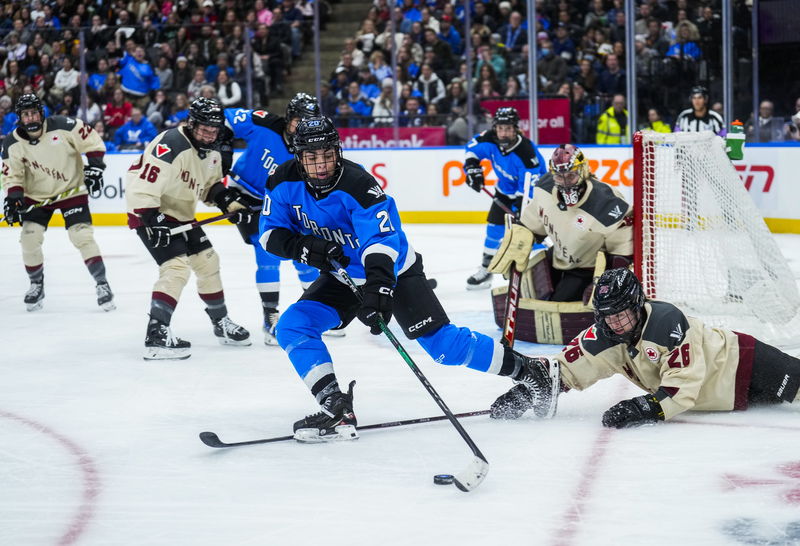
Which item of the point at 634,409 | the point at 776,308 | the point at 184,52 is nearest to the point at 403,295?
the point at 634,409

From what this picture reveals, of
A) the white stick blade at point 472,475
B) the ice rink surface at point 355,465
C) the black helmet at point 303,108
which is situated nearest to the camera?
the ice rink surface at point 355,465

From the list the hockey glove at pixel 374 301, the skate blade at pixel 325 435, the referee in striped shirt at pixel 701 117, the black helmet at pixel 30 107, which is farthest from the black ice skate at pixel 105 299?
the referee in striped shirt at pixel 701 117

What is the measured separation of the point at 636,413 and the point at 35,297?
12.5ft

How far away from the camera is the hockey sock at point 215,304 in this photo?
181 inches

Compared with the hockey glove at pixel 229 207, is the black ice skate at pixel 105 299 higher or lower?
lower

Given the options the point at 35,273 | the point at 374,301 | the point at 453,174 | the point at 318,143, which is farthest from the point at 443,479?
the point at 453,174

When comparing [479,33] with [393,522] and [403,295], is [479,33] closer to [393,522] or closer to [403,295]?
[403,295]

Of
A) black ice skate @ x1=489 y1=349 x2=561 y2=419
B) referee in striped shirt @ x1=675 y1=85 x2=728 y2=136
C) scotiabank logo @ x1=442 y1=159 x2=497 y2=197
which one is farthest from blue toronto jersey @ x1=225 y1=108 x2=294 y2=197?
scotiabank logo @ x1=442 y1=159 x2=497 y2=197

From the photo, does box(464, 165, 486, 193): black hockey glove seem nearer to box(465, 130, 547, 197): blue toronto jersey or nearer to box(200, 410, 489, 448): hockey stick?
box(465, 130, 547, 197): blue toronto jersey

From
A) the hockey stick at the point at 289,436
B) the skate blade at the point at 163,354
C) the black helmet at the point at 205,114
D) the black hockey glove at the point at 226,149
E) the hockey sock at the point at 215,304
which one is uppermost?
the black helmet at the point at 205,114

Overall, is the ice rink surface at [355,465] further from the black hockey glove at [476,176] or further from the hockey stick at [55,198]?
the black hockey glove at [476,176]

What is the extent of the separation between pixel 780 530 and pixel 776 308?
2104 millimetres

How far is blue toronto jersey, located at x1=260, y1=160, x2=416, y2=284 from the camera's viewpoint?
291 centimetres

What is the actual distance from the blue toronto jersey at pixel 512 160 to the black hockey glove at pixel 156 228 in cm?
235
